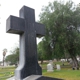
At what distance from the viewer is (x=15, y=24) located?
5875mm

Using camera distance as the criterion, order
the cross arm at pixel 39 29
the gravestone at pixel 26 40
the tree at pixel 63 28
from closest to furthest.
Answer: the gravestone at pixel 26 40, the cross arm at pixel 39 29, the tree at pixel 63 28

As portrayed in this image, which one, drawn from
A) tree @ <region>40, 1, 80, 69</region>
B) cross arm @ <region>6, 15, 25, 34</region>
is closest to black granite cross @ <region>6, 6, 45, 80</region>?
cross arm @ <region>6, 15, 25, 34</region>

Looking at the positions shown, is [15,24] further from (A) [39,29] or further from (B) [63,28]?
(B) [63,28]

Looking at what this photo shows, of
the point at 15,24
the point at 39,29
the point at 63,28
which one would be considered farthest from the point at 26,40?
the point at 63,28

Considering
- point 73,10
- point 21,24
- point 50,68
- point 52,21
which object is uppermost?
point 73,10

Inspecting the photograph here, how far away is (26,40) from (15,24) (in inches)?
A: 34.3

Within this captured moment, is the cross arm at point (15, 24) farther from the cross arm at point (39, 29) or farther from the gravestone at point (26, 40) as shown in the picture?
the cross arm at point (39, 29)

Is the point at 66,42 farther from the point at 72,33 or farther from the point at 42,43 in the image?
the point at 42,43

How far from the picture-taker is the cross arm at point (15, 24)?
227 inches

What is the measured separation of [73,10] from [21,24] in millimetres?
16018

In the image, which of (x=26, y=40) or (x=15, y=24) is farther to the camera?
(x=26, y=40)

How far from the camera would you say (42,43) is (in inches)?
828

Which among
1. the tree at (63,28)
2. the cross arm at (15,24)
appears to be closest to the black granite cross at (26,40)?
the cross arm at (15,24)

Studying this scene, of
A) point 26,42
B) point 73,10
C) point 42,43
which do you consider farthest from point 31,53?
point 73,10
